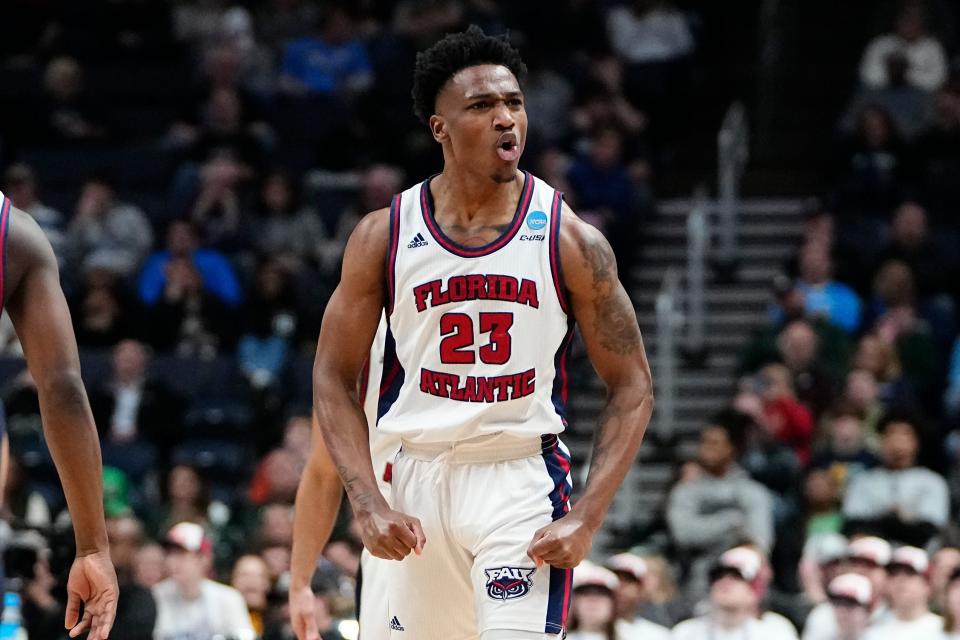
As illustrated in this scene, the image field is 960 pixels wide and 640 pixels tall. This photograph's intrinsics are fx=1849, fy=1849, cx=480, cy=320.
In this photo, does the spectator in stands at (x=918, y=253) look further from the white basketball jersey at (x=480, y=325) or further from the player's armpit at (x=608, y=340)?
the white basketball jersey at (x=480, y=325)

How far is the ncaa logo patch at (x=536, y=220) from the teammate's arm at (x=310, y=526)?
124cm

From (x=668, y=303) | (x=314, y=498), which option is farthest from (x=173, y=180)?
(x=314, y=498)

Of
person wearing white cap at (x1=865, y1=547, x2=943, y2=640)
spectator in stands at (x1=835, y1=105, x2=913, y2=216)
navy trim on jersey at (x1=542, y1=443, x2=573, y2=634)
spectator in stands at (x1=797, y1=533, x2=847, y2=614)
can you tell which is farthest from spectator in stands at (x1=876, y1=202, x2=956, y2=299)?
navy trim on jersey at (x1=542, y1=443, x2=573, y2=634)

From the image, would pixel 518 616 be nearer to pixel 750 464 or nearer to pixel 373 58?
pixel 750 464

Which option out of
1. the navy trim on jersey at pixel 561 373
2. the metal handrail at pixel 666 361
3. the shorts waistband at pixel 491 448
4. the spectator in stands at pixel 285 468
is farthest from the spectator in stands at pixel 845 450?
the shorts waistband at pixel 491 448

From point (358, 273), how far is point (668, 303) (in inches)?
347

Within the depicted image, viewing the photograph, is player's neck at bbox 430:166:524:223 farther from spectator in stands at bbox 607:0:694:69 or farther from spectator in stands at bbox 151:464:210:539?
spectator in stands at bbox 607:0:694:69

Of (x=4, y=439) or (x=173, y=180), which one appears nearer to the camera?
(x=4, y=439)

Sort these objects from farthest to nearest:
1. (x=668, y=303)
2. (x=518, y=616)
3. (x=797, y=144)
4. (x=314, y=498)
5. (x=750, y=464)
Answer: (x=797, y=144) → (x=668, y=303) → (x=750, y=464) → (x=314, y=498) → (x=518, y=616)

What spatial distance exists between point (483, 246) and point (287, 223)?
1002 cm

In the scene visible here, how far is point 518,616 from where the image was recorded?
19.4 ft

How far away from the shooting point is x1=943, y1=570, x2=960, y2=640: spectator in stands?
1049 cm

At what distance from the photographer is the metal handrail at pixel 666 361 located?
48.5ft

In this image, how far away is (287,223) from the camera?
16.0 metres
